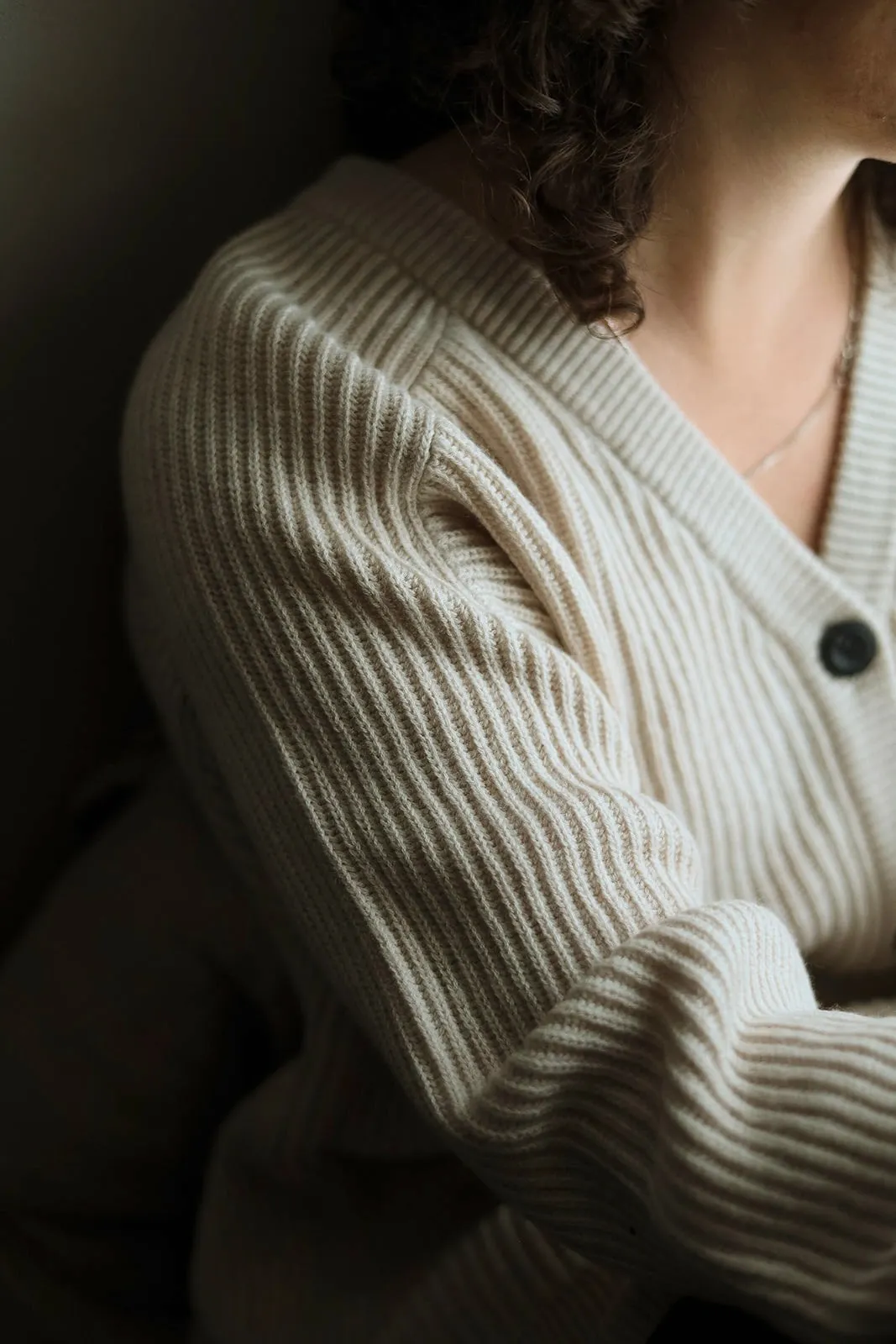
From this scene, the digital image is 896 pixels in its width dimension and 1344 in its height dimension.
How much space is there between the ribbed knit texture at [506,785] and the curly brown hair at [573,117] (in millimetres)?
33

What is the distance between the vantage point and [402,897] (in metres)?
0.61

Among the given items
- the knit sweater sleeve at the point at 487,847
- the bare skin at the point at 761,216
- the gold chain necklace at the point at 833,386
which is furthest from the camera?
the gold chain necklace at the point at 833,386

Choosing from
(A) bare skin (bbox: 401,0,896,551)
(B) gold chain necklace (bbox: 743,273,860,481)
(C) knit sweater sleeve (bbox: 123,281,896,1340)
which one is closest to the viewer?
(C) knit sweater sleeve (bbox: 123,281,896,1340)

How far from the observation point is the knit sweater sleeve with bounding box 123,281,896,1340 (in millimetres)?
511

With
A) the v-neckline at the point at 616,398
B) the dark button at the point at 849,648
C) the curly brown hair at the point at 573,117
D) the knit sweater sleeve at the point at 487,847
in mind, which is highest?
the curly brown hair at the point at 573,117

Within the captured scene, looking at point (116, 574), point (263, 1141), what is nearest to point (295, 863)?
point (263, 1141)

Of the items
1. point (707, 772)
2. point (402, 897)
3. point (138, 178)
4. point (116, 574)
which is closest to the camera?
point (402, 897)

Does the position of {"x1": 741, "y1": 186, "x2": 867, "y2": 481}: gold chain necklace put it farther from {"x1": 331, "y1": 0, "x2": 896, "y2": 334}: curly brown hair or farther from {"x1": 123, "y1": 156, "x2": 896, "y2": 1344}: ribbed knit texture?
{"x1": 331, "y1": 0, "x2": 896, "y2": 334}: curly brown hair

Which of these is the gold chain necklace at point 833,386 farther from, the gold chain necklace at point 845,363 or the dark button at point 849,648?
the dark button at point 849,648

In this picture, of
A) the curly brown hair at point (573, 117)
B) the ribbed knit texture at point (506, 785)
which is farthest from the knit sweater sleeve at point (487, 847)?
the curly brown hair at point (573, 117)

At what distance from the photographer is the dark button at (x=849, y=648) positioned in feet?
2.39

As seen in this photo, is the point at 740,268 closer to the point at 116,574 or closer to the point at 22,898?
the point at 116,574

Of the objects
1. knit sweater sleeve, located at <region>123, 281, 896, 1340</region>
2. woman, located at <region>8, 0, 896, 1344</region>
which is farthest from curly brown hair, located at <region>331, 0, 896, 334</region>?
knit sweater sleeve, located at <region>123, 281, 896, 1340</region>

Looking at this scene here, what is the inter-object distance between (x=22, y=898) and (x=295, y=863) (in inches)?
16.1
